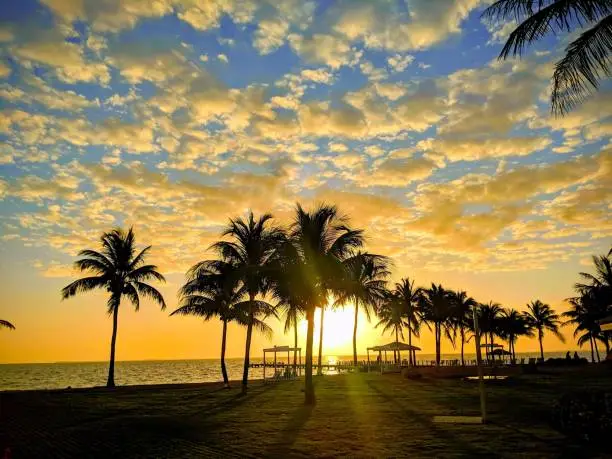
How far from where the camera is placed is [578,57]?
10.5 meters

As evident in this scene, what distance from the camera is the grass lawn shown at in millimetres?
11141

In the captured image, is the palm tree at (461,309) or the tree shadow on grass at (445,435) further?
the palm tree at (461,309)

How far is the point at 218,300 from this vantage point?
35344 millimetres

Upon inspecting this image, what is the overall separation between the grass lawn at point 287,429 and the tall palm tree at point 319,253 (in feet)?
14.1

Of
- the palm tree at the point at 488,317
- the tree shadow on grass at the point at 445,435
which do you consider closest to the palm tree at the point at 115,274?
the tree shadow on grass at the point at 445,435

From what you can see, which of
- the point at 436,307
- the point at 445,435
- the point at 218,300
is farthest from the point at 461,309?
the point at 445,435

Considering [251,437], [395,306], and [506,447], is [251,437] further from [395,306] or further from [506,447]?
[395,306]

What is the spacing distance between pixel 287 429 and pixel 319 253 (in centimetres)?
898

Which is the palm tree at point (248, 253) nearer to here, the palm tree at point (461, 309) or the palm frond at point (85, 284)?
the palm frond at point (85, 284)

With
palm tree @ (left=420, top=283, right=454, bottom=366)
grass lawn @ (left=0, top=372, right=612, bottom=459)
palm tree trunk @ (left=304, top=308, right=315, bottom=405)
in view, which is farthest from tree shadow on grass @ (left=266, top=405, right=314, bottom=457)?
palm tree @ (left=420, top=283, right=454, bottom=366)

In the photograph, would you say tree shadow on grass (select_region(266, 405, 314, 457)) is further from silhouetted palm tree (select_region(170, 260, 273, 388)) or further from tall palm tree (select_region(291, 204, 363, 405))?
silhouetted palm tree (select_region(170, 260, 273, 388))

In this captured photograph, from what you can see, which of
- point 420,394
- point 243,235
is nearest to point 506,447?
point 420,394

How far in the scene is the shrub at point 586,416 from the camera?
35.6 feet

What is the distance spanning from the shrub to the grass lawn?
0.46 metres
